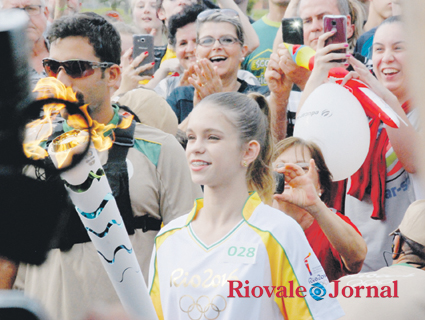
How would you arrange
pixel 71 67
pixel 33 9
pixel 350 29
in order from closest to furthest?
pixel 71 67
pixel 350 29
pixel 33 9

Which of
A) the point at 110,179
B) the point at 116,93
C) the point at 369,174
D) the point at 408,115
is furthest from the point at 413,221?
the point at 116,93

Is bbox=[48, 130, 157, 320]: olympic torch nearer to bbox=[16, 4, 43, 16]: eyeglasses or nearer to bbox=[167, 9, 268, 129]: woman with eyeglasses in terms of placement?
bbox=[167, 9, 268, 129]: woman with eyeglasses

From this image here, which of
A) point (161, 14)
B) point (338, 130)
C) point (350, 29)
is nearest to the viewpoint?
point (338, 130)

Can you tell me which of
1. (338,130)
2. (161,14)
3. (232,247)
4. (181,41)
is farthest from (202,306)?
(161,14)

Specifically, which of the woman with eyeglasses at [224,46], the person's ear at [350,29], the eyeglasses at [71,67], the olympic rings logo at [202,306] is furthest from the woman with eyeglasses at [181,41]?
the olympic rings logo at [202,306]

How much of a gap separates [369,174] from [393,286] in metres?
0.95

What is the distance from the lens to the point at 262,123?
87.6 inches

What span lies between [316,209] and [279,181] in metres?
0.19

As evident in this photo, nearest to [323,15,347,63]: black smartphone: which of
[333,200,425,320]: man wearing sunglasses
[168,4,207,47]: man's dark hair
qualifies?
[333,200,425,320]: man wearing sunglasses

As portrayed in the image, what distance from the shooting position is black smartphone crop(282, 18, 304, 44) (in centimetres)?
332

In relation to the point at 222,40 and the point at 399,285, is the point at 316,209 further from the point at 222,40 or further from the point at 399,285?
the point at 222,40

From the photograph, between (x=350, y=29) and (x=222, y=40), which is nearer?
(x=222, y=40)

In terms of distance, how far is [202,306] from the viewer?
6.00ft

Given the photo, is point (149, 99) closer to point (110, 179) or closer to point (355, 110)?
point (110, 179)
